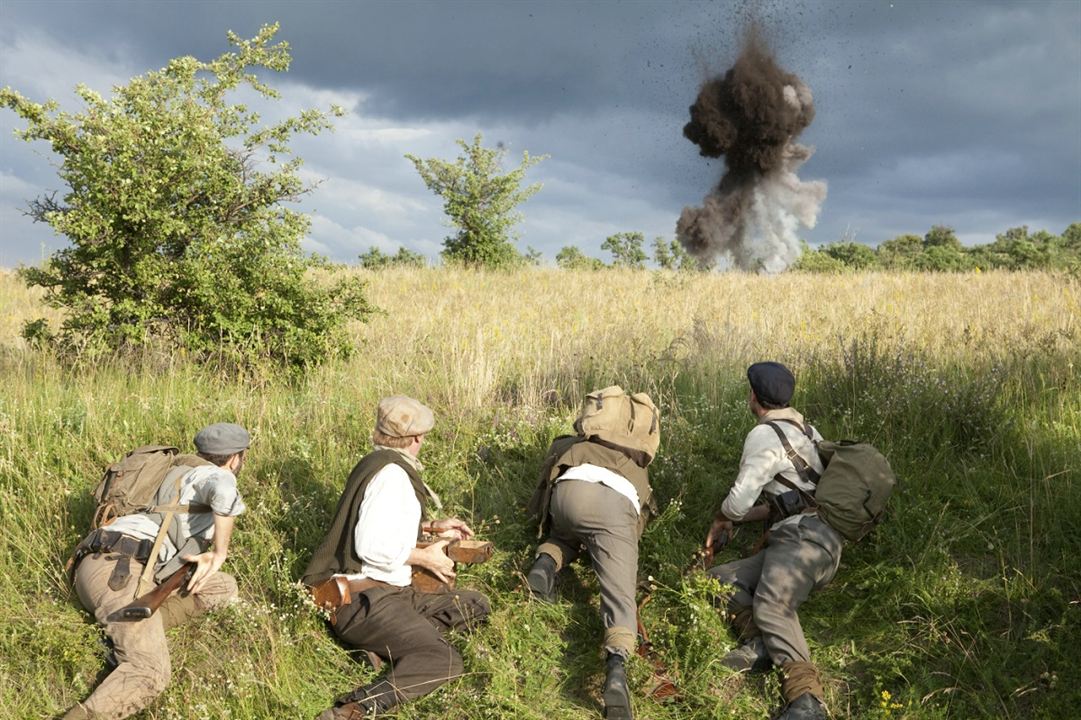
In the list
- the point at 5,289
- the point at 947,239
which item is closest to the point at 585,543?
the point at 5,289

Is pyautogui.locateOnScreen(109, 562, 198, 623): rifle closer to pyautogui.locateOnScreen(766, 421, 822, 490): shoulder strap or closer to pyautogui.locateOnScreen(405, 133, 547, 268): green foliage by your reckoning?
pyautogui.locateOnScreen(766, 421, 822, 490): shoulder strap

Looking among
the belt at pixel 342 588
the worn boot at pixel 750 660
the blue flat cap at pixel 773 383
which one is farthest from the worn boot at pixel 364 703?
the blue flat cap at pixel 773 383

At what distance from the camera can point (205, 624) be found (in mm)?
4465

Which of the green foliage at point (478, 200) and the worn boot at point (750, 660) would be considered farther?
the green foliage at point (478, 200)

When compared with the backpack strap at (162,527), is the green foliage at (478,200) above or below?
above

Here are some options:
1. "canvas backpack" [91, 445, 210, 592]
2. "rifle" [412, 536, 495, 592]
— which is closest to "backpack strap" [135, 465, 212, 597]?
"canvas backpack" [91, 445, 210, 592]

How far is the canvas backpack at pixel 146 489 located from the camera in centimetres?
438

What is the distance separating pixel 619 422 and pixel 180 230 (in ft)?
17.1

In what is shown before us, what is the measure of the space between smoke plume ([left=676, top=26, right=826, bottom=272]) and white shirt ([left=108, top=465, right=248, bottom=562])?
68.7 feet

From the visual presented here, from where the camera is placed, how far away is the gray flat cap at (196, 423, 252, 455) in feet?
14.8

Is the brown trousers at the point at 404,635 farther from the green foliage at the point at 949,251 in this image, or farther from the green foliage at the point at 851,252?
the green foliage at the point at 851,252

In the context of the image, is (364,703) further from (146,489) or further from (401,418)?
(146,489)

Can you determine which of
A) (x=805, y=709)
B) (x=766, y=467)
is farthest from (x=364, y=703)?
(x=766, y=467)

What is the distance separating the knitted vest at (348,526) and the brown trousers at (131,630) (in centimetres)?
73
